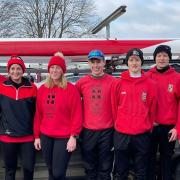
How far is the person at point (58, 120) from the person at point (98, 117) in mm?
120

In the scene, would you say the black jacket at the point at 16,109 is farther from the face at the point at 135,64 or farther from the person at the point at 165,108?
the person at the point at 165,108

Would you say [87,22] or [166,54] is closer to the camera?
[166,54]

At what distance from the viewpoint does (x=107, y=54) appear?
18.6 ft

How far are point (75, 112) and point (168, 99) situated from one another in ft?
3.53

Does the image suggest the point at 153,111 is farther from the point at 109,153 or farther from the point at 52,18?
the point at 52,18

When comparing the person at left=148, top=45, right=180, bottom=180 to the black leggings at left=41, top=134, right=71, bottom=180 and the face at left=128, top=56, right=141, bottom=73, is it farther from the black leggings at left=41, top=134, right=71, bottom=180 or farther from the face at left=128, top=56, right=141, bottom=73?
the black leggings at left=41, top=134, right=71, bottom=180

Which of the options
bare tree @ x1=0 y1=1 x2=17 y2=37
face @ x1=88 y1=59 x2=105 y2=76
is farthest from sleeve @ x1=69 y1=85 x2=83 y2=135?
bare tree @ x1=0 y1=1 x2=17 y2=37

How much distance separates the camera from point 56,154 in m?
4.34

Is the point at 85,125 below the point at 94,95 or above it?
below

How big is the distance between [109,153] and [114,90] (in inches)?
28.9

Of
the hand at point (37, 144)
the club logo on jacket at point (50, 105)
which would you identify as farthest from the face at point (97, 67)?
the hand at point (37, 144)

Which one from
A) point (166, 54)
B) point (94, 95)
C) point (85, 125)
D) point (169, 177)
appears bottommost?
point (169, 177)

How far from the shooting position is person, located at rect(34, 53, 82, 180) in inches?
171

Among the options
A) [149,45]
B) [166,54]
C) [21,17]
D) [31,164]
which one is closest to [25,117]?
[31,164]
